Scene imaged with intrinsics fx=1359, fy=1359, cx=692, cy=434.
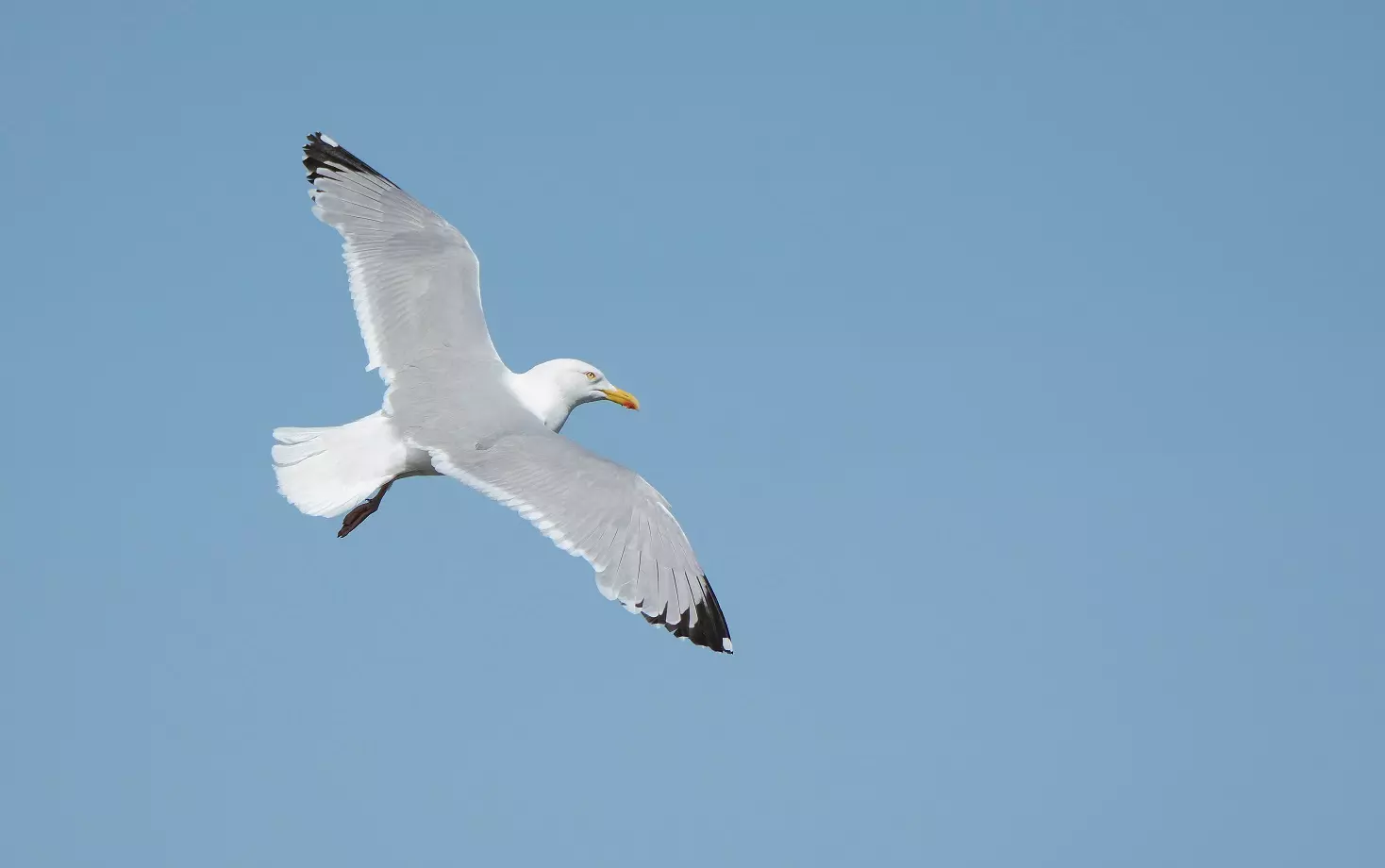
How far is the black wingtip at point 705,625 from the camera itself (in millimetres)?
6605

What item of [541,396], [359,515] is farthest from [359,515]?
[541,396]

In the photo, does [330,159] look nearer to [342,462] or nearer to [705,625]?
[342,462]

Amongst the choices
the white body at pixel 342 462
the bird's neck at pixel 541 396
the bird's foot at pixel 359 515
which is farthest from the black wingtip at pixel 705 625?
the bird's foot at pixel 359 515

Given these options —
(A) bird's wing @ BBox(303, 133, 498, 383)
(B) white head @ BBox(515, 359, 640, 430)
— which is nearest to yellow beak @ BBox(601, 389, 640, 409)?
(B) white head @ BBox(515, 359, 640, 430)

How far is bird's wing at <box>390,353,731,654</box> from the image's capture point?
260 inches

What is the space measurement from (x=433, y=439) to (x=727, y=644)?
1923mm

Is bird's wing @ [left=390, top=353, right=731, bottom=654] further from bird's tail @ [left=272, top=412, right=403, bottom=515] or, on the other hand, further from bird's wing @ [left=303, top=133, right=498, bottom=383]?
bird's wing @ [left=303, top=133, right=498, bottom=383]

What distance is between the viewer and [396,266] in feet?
27.1

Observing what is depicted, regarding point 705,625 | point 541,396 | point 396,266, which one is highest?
point 396,266

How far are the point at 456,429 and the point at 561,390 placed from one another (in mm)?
1175

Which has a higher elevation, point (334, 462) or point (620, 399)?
point (620, 399)

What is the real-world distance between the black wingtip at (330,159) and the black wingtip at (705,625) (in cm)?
371

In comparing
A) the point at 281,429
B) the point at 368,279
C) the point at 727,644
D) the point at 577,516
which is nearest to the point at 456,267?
the point at 368,279

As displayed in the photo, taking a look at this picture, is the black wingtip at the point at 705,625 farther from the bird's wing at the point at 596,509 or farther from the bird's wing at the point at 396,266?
the bird's wing at the point at 396,266
